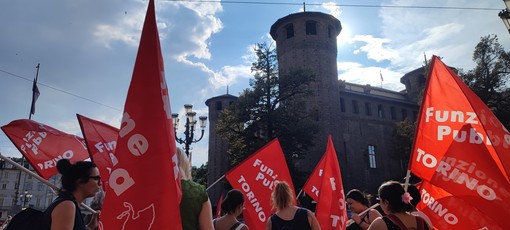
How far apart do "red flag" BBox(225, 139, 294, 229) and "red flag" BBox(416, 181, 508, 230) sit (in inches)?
111

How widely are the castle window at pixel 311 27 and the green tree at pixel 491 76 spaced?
12730 millimetres

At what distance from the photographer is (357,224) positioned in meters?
4.20

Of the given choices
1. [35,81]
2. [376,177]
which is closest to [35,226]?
[35,81]

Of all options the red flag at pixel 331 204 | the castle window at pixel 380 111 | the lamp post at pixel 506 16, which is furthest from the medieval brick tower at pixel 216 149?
the lamp post at pixel 506 16

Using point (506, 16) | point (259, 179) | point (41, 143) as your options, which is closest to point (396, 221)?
point (259, 179)

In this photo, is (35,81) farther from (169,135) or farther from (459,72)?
(459,72)

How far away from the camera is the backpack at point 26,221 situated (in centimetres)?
223

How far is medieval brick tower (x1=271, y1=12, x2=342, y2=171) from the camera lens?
105ft

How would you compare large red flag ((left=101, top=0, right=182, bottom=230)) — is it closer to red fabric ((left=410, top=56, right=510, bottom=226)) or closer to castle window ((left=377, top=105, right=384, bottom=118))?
red fabric ((left=410, top=56, right=510, bottom=226))

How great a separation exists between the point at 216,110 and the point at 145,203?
40.4 m

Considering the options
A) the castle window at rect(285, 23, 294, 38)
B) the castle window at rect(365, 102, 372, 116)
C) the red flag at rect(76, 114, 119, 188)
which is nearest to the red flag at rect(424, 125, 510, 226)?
the red flag at rect(76, 114, 119, 188)

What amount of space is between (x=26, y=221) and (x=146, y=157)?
0.89m

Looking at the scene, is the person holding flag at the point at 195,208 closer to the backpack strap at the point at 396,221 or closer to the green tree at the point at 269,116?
the backpack strap at the point at 396,221

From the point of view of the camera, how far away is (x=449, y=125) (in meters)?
4.06
